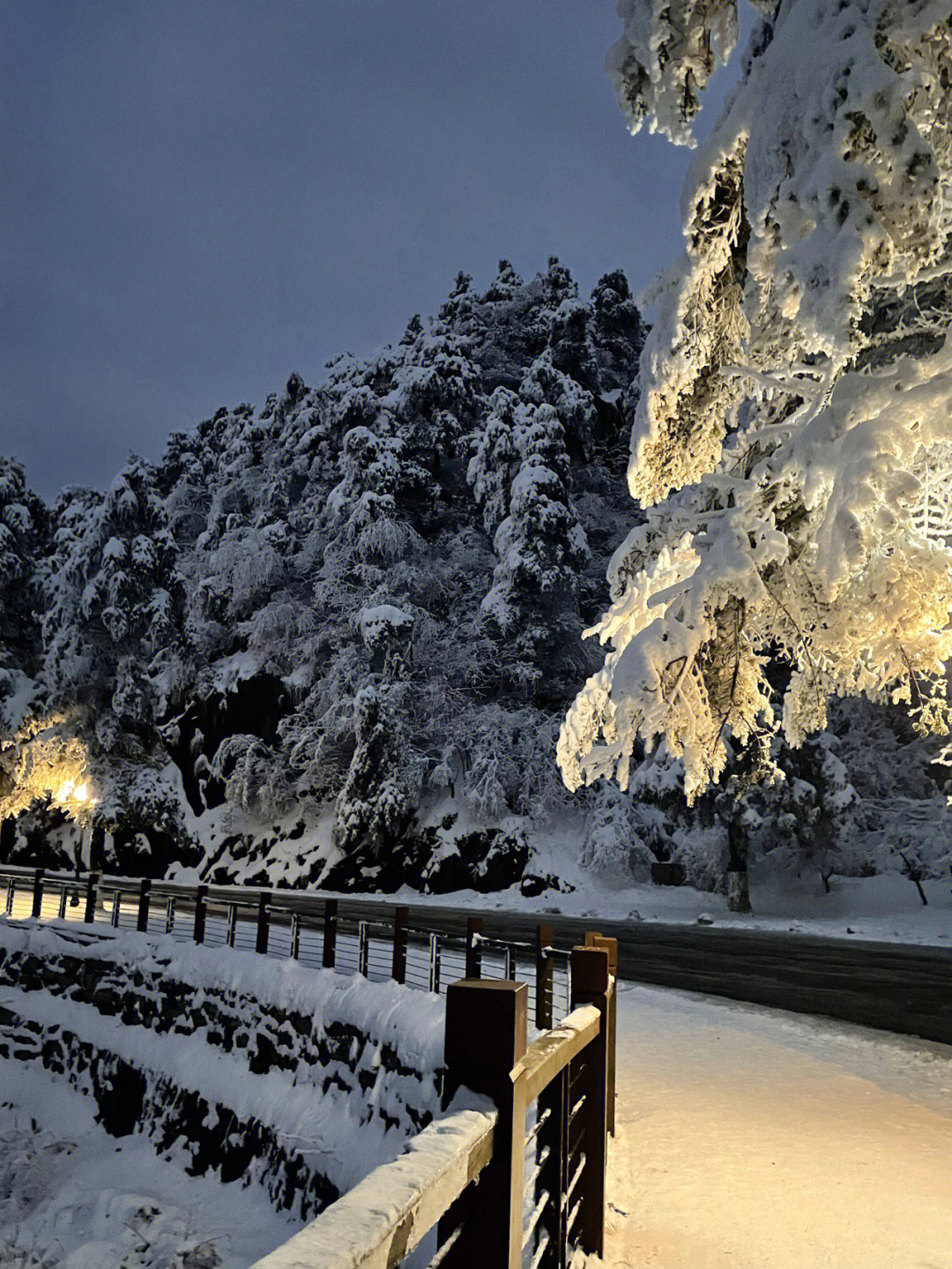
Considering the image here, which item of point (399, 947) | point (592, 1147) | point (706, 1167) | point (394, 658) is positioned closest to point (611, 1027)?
point (706, 1167)

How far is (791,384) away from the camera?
799 centimetres

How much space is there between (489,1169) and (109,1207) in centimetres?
973

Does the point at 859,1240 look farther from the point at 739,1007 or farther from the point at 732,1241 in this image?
the point at 739,1007

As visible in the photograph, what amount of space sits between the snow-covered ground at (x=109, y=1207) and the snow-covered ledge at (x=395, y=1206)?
25.0 ft

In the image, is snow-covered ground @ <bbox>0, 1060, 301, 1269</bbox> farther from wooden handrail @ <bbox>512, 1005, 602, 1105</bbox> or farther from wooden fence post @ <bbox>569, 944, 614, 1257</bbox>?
wooden handrail @ <bbox>512, 1005, 602, 1105</bbox>

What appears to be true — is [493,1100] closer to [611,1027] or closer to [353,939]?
[611,1027]

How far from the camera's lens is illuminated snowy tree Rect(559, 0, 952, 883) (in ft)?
18.0

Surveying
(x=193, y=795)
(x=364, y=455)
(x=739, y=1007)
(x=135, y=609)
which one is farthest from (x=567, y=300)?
(x=739, y=1007)

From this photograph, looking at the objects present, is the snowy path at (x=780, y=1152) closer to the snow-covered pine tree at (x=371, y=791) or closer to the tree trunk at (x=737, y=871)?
the tree trunk at (x=737, y=871)

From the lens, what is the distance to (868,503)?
6.13 meters

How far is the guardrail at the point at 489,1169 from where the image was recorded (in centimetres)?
157

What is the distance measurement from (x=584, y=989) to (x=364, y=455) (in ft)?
111

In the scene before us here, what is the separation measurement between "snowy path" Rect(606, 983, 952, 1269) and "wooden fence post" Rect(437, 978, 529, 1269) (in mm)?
2369

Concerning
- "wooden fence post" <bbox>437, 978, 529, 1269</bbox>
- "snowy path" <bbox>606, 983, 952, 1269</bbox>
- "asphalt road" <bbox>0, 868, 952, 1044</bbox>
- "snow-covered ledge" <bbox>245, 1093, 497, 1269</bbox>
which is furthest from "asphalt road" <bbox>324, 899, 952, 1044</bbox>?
"snow-covered ledge" <bbox>245, 1093, 497, 1269</bbox>
